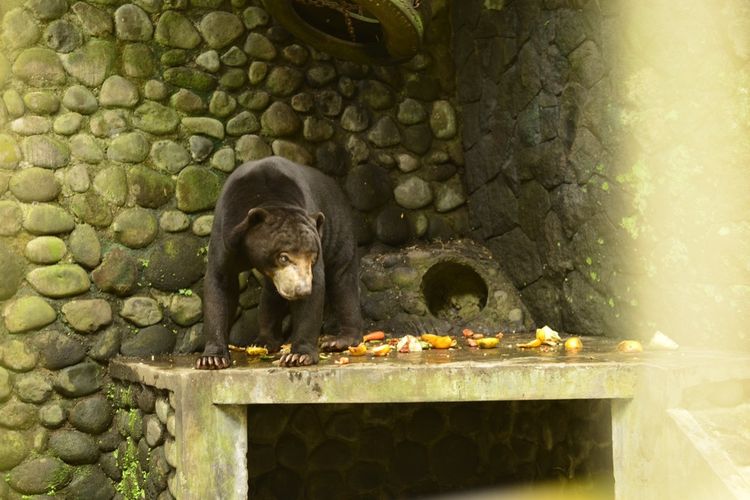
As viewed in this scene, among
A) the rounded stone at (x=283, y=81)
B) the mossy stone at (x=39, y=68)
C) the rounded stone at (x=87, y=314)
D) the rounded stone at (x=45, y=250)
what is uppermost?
the rounded stone at (x=283, y=81)

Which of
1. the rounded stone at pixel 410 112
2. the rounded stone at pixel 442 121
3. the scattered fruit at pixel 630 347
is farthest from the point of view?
the rounded stone at pixel 442 121

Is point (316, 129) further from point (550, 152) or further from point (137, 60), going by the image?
point (550, 152)

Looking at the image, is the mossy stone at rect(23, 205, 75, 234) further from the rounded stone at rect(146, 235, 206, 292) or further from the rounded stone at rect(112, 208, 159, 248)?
the rounded stone at rect(146, 235, 206, 292)

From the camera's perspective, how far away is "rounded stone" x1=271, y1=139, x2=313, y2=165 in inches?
213

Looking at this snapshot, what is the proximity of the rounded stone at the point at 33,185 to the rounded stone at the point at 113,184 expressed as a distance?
0.84ft

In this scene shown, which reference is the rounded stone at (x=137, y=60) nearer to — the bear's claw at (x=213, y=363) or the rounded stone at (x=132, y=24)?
the rounded stone at (x=132, y=24)

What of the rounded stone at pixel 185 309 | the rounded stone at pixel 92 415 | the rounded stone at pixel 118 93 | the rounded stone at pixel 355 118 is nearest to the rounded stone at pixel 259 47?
the rounded stone at pixel 355 118

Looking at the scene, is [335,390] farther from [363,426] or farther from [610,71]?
[610,71]

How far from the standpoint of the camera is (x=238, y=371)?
3.42m

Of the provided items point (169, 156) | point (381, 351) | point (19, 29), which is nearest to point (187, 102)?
point (169, 156)

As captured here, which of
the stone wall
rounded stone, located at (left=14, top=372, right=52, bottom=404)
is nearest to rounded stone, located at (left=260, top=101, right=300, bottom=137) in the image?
the stone wall

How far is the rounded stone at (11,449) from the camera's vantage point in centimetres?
441

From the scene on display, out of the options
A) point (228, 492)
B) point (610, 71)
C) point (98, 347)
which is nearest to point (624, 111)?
point (610, 71)

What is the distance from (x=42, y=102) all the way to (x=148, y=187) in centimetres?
80
